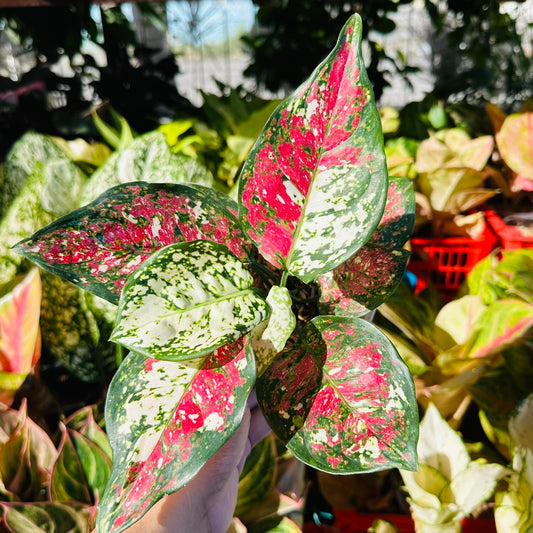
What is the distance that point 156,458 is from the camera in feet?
0.79

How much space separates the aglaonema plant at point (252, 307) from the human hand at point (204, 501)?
0.04 m

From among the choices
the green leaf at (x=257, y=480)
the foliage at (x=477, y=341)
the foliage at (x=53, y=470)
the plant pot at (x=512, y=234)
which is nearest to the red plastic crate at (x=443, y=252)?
the plant pot at (x=512, y=234)

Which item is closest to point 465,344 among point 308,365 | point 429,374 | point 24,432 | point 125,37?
point 429,374

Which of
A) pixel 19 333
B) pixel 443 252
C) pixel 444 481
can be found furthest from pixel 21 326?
pixel 443 252

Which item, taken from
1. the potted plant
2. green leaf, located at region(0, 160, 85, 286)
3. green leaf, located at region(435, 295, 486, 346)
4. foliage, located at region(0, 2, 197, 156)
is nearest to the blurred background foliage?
foliage, located at region(0, 2, 197, 156)

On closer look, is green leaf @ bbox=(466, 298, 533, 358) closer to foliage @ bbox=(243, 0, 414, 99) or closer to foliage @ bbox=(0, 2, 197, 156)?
foliage @ bbox=(0, 2, 197, 156)

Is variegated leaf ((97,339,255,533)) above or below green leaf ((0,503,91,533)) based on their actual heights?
above

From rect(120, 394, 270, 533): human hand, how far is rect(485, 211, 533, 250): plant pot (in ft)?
2.43

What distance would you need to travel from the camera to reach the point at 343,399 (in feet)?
0.88

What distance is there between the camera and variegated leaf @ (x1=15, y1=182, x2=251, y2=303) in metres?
0.26

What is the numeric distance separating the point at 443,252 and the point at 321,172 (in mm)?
732

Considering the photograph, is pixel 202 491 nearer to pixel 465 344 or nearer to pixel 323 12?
pixel 465 344

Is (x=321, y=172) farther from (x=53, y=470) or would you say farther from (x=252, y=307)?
(x=53, y=470)

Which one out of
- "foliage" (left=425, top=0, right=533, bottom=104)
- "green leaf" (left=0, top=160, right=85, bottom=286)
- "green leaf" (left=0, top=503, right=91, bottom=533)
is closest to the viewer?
"green leaf" (left=0, top=503, right=91, bottom=533)
